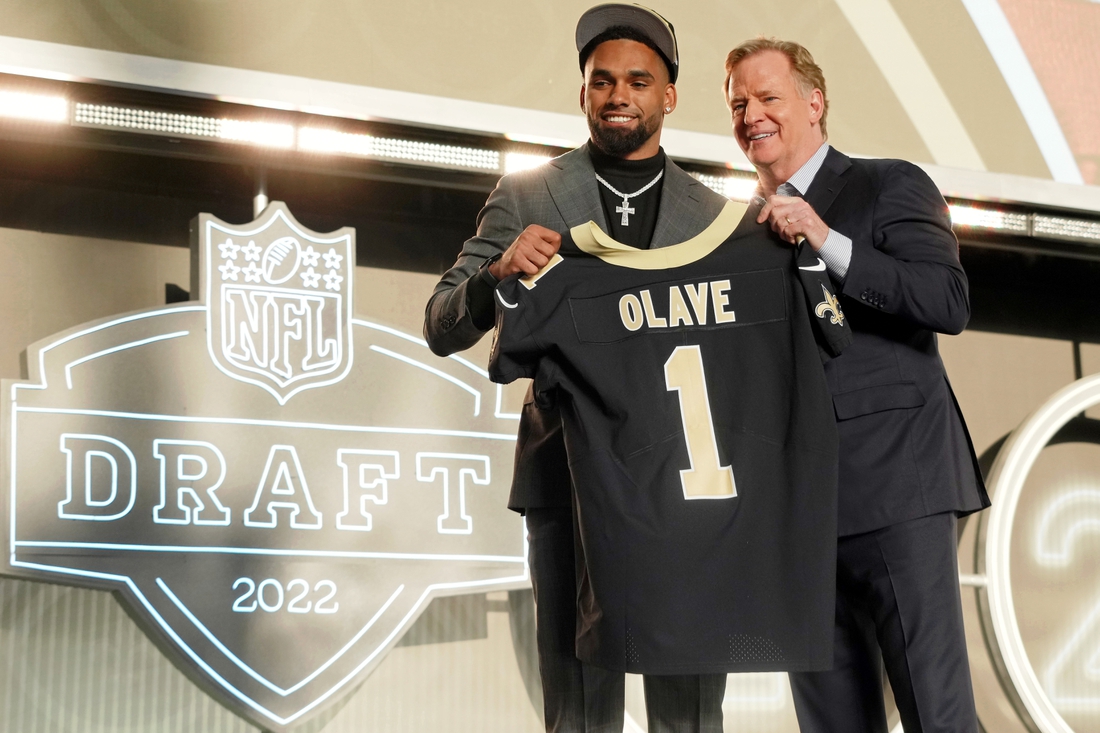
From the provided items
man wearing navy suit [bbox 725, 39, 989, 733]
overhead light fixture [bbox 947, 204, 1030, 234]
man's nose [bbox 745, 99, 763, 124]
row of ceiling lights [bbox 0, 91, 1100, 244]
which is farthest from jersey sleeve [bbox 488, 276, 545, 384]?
overhead light fixture [bbox 947, 204, 1030, 234]

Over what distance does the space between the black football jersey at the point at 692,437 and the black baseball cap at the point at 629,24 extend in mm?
295

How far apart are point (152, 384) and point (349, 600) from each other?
0.75 m

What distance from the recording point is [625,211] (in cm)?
155

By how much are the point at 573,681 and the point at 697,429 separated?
374 millimetres

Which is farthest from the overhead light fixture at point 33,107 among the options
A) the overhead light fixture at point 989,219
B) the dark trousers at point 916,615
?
the overhead light fixture at point 989,219

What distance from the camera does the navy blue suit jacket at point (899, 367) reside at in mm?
1430

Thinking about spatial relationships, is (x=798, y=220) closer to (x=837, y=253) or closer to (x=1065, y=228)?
(x=837, y=253)

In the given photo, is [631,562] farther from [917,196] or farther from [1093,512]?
[1093,512]


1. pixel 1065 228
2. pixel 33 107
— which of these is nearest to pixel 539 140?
pixel 33 107

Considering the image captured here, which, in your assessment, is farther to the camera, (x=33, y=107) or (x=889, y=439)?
(x=33, y=107)

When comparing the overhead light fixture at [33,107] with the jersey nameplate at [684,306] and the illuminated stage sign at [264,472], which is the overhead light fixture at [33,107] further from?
the jersey nameplate at [684,306]

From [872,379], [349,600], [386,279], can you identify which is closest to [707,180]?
[386,279]

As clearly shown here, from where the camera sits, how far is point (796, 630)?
137cm

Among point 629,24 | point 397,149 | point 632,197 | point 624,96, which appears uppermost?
point 397,149
